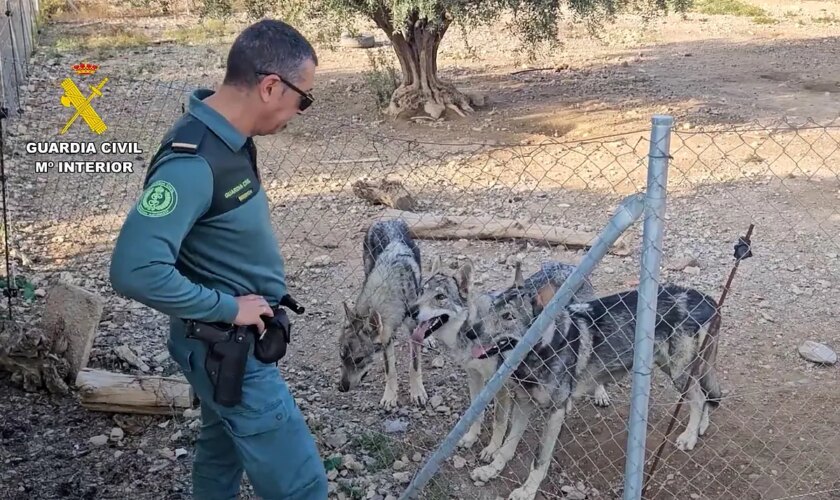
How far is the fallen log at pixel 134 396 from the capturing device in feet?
15.0

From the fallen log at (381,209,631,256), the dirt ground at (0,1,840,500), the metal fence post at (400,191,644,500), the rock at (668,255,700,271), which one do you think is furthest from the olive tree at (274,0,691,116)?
the metal fence post at (400,191,644,500)

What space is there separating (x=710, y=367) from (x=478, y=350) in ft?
4.66

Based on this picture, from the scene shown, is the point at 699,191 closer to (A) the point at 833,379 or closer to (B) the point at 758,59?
(A) the point at 833,379

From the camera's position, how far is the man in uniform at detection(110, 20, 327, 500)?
2234 mm

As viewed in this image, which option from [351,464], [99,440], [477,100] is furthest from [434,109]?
[99,440]

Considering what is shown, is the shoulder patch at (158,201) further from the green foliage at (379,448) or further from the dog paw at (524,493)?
the dog paw at (524,493)

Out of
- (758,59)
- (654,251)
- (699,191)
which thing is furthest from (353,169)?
(758,59)

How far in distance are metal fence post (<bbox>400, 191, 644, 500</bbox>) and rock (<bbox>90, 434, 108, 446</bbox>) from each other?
187 centimetres

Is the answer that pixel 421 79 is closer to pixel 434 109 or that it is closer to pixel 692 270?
pixel 434 109

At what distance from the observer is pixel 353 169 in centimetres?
966

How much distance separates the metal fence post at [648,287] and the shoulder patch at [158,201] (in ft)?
5.15

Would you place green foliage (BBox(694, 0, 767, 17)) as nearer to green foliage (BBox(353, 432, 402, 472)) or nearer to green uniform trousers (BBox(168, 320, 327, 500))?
green foliage (BBox(353, 432, 402, 472))

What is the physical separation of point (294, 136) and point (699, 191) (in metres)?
5.81

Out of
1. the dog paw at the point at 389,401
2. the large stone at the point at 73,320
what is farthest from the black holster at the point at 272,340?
the large stone at the point at 73,320
